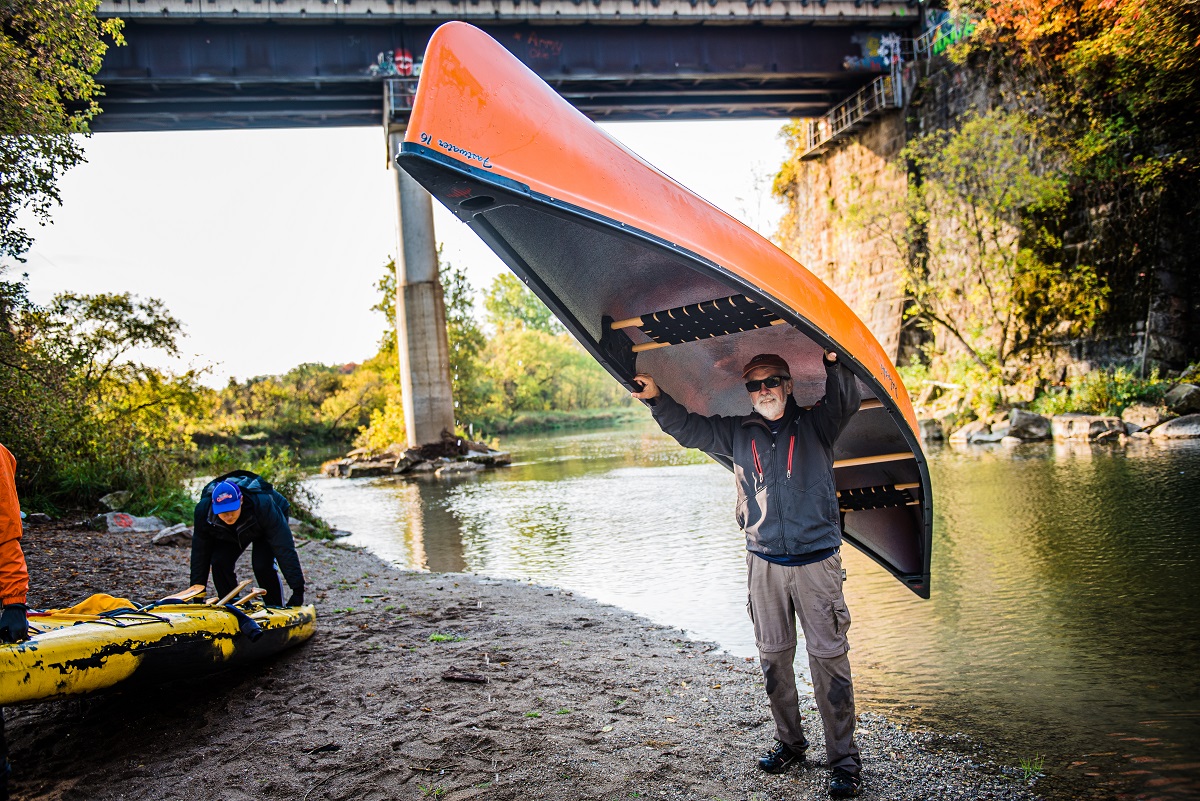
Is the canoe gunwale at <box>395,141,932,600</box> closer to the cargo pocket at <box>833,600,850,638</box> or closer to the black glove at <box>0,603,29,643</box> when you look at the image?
the cargo pocket at <box>833,600,850,638</box>

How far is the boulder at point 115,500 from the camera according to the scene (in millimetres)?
10242

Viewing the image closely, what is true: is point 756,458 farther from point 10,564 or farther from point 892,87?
point 892,87

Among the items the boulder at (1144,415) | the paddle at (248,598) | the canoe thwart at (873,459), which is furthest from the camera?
the boulder at (1144,415)

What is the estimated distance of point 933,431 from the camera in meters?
20.3

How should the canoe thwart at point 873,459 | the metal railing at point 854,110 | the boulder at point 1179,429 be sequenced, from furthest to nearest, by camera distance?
the metal railing at point 854,110 → the boulder at point 1179,429 → the canoe thwart at point 873,459

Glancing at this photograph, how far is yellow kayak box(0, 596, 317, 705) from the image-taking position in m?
3.42

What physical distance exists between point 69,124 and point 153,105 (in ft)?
58.0

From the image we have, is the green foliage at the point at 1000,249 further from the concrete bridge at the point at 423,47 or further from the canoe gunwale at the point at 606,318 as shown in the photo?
the canoe gunwale at the point at 606,318

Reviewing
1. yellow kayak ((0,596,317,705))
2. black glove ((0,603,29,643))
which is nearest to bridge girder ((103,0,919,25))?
yellow kayak ((0,596,317,705))

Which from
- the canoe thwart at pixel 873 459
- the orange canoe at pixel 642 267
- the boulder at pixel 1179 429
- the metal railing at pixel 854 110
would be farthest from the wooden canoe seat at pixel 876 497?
the metal railing at pixel 854 110

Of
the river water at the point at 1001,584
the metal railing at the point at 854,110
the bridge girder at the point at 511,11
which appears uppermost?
the bridge girder at the point at 511,11

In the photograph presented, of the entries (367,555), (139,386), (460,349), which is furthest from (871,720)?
(460,349)

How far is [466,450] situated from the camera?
25859mm

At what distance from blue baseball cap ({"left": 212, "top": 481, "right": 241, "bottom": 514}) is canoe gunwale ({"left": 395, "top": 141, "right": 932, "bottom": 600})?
2.28 metres
